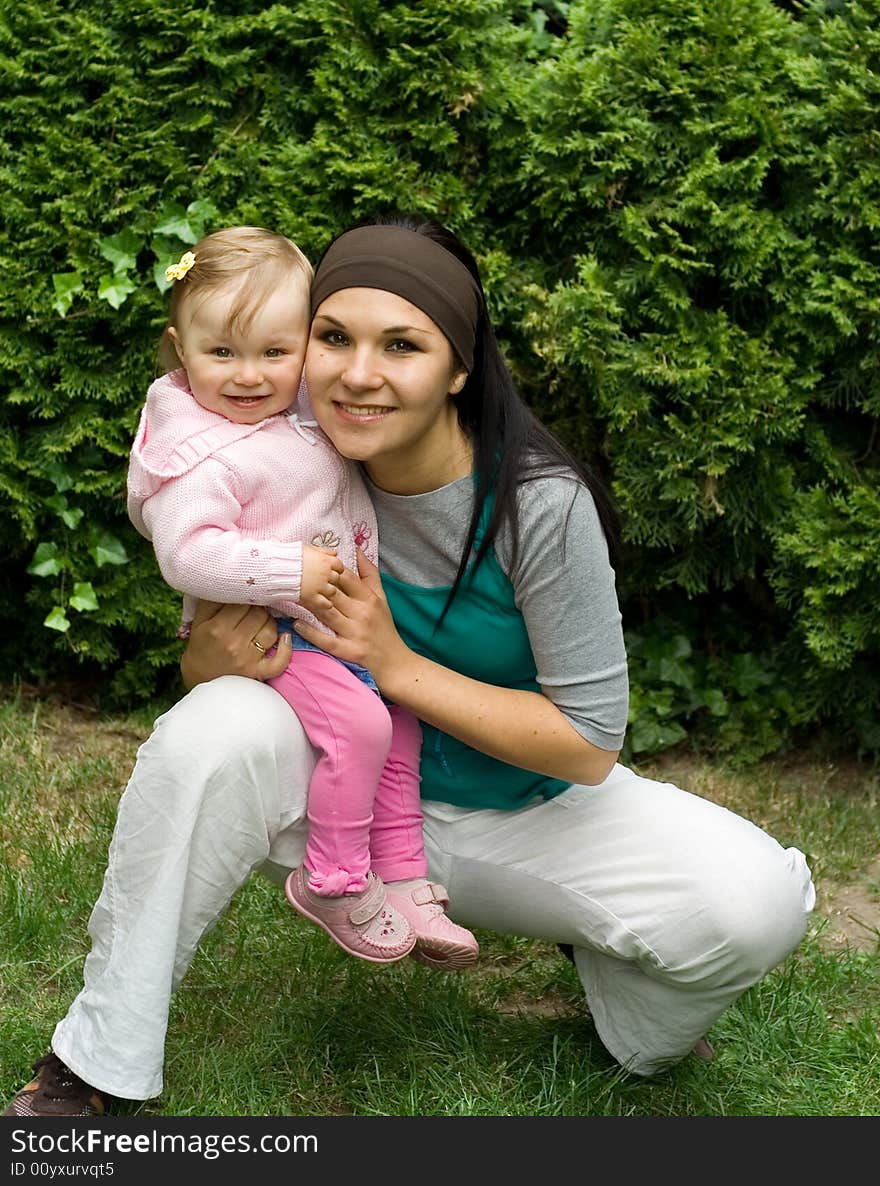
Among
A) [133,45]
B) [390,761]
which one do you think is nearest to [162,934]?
[390,761]

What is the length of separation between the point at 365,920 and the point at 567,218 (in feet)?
7.45

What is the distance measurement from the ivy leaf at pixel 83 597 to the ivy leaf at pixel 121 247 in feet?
2.91

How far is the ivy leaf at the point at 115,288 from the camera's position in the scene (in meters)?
3.89

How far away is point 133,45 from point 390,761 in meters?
2.37

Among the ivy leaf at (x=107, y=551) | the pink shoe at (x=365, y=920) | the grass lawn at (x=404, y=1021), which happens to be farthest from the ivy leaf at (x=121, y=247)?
the pink shoe at (x=365, y=920)

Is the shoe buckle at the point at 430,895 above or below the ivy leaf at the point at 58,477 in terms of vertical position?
above

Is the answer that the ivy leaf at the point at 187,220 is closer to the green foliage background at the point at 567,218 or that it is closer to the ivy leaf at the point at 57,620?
the green foliage background at the point at 567,218

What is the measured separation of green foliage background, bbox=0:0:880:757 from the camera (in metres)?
3.79

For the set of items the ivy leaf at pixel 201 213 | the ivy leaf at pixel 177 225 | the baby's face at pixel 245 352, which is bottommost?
the ivy leaf at pixel 177 225

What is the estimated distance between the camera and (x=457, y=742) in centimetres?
262

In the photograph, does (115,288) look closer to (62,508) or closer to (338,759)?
(62,508)

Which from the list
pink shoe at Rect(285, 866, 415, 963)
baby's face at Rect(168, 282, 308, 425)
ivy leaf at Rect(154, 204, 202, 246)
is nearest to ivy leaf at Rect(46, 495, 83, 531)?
ivy leaf at Rect(154, 204, 202, 246)

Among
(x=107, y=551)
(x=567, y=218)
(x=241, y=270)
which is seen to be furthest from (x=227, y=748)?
(x=567, y=218)

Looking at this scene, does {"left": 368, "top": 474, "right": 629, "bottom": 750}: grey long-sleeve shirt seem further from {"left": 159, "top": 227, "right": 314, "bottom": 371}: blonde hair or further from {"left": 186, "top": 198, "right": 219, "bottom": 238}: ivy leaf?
{"left": 186, "top": 198, "right": 219, "bottom": 238}: ivy leaf
